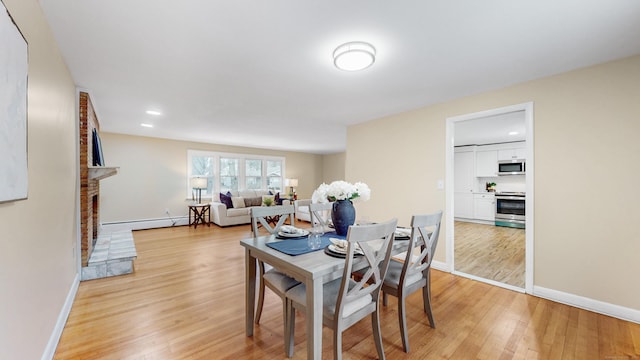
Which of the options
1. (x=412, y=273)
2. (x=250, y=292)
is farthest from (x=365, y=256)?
(x=250, y=292)

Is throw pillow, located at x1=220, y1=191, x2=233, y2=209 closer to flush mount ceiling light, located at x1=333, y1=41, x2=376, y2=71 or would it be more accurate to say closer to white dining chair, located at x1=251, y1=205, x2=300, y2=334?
white dining chair, located at x1=251, y1=205, x2=300, y2=334

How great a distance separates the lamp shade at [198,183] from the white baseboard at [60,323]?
3.69 meters

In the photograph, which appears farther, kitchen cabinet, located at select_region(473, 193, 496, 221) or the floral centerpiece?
kitchen cabinet, located at select_region(473, 193, 496, 221)

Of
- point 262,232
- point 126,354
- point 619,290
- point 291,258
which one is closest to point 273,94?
point 291,258

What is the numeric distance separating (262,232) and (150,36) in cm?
435

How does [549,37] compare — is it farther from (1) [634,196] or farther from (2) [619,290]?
(2) [619,290]

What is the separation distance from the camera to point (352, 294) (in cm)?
147

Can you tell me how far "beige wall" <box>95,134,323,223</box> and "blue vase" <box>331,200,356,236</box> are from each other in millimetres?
5708

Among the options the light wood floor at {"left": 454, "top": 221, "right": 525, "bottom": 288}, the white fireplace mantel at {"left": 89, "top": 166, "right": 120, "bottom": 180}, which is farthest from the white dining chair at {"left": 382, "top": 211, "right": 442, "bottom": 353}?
the white fireplace mantel at {"left": 89, "top": 166, "right": 120, "bottom": 180}

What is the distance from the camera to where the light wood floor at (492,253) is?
125 inches

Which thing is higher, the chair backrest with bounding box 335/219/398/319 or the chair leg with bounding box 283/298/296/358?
the chair backrest with bounding box 335/219/398/319

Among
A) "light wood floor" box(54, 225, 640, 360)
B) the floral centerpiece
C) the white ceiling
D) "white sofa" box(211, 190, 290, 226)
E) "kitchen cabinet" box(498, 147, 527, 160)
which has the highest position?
the white ceiling

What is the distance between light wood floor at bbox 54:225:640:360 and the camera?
1.76 metres

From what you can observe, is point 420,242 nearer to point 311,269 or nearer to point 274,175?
point 311,269
